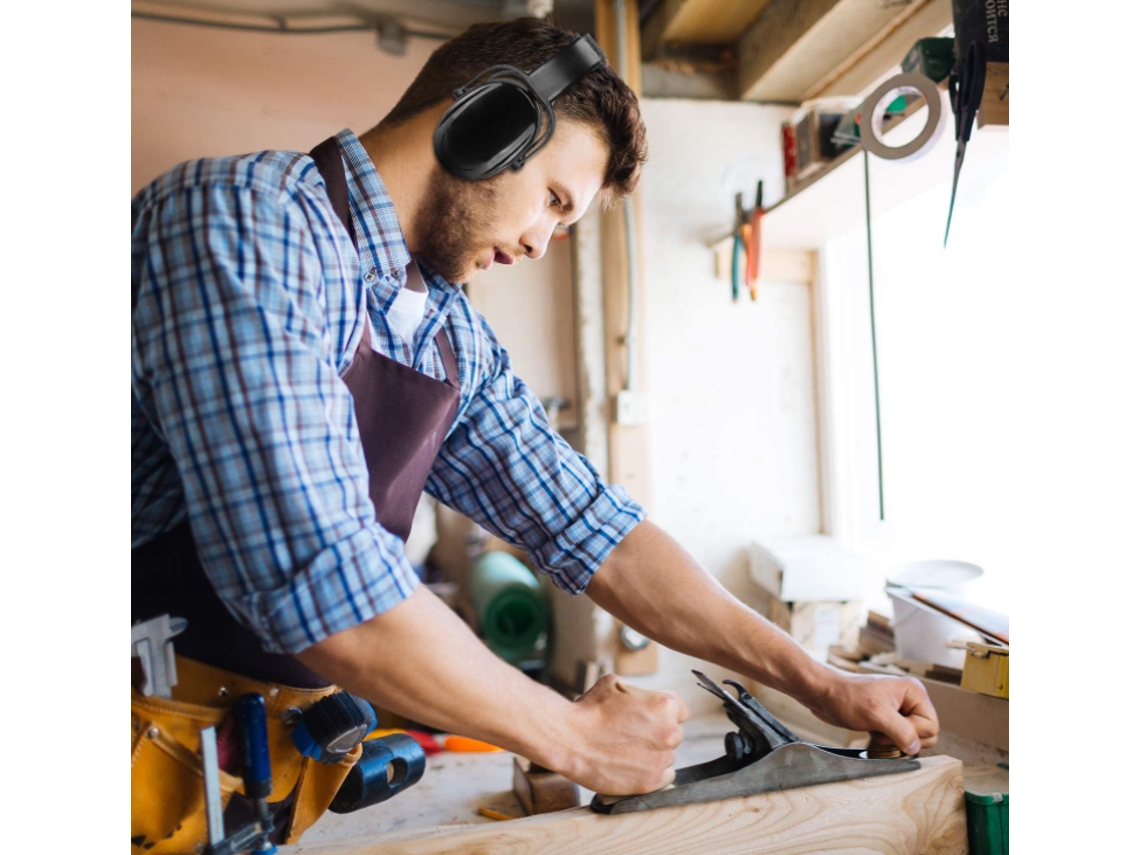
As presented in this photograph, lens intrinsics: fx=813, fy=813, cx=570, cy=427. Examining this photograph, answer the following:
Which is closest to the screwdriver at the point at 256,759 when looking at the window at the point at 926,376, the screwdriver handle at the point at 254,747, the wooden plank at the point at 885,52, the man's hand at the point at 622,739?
the screwdriver handle at the point at 254,747

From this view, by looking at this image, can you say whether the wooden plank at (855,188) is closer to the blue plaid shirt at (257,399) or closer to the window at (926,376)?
the window at (926,376)

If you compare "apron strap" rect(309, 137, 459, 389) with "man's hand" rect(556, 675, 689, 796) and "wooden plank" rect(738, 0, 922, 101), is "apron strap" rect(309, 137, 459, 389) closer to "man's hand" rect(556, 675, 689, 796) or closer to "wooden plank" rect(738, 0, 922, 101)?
"man's hand" rect(556, 675, 689, 796)

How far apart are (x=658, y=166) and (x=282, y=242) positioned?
1776mm

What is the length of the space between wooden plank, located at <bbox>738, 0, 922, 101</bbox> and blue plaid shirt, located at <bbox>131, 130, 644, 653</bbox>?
1592 mm

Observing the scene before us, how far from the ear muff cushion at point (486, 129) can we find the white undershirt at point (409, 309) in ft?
0.54

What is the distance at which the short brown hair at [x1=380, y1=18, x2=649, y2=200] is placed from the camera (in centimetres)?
96

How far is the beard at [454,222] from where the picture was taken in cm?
95

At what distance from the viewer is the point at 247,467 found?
0.62m
